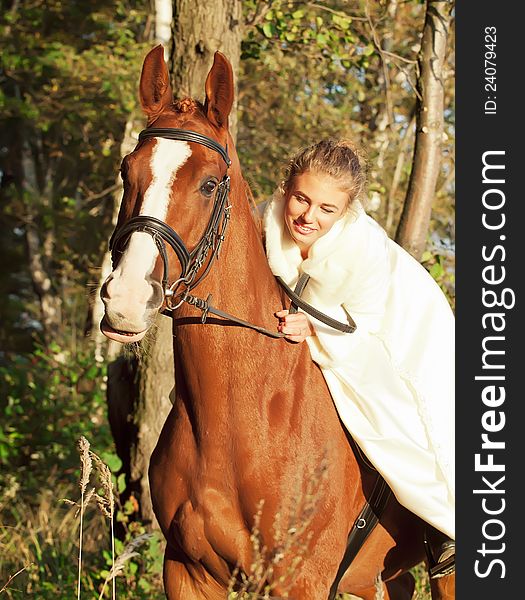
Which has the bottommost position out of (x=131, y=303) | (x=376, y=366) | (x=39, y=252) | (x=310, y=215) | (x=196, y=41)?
(x=376, y=366)

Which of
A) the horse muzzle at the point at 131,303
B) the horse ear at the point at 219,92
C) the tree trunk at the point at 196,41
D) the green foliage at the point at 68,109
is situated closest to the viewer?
the horse muzzle at the point at 131,303

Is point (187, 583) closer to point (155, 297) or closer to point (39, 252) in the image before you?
point (155, 297)

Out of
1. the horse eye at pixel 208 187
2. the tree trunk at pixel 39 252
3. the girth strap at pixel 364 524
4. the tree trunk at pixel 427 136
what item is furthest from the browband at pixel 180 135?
the tree trunk at pixel 39 252

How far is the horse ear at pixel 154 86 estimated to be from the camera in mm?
3355

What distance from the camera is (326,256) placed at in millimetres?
3480

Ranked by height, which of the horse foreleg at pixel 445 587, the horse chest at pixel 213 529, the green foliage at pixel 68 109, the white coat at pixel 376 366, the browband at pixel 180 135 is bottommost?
the horse foreleg at pixel 445 587

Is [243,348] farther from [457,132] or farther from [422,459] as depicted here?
[457,132]

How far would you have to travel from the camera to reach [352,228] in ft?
11.6

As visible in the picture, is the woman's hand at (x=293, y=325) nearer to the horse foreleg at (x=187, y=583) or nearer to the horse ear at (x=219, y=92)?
the horse ear at (x=219, y=92)

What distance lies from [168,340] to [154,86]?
2.60m

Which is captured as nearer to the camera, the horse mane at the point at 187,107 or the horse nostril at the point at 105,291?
the horse nostril at the point at 105,291

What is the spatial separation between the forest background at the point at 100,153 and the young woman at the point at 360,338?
49cm

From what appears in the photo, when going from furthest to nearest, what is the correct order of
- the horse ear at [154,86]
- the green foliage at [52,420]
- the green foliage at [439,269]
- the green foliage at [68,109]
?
the green foliage at [68,109], the green foliage at [52,420], the green foliage at [439,269], the horse ear at [154,86]

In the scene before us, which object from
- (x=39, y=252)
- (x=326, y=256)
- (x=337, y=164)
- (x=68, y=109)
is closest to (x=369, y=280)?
(x=326, y=256)
